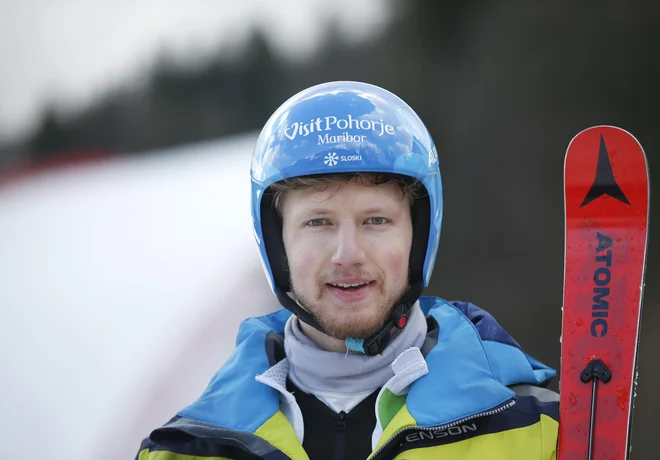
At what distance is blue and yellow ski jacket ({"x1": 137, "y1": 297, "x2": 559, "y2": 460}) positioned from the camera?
1696 millimetres

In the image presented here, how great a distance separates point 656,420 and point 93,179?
3400mm

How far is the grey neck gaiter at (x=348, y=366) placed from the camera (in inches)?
73.6

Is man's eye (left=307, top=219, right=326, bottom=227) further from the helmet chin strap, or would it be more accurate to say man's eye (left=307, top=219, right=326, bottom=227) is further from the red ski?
the red ski

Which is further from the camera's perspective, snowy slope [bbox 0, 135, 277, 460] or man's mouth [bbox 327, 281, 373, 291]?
snowy slope [bbox 0, 135, 277, 460]

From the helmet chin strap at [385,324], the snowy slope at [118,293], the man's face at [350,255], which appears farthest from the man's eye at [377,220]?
the snowy slope at [118,293]

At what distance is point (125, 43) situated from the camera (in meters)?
4.06

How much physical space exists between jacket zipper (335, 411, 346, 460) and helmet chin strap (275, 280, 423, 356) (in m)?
0.17

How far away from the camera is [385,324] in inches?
74.5

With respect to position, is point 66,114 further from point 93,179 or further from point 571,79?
point 571,79

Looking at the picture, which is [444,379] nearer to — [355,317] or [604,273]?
[355,317]

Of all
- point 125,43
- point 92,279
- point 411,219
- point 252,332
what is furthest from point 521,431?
point 125,43

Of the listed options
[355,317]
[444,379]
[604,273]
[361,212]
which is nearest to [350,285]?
[355,317]

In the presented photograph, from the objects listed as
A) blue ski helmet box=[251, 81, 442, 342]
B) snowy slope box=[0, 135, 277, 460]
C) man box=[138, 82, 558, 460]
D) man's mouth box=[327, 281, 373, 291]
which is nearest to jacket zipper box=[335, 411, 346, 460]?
man box=[138, 82, 558, 460]

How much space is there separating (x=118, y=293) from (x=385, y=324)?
7.29ft
